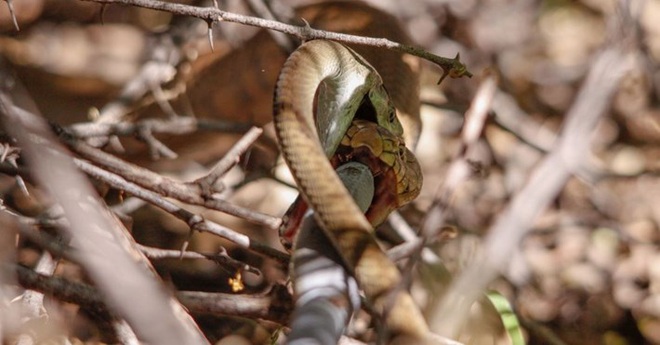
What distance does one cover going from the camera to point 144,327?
85 cm

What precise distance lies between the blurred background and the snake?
59 centimetres

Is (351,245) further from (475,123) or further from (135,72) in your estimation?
(135,72)

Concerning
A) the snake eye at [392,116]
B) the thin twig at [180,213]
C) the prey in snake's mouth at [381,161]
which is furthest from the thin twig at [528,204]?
the snake eye at [392,116]

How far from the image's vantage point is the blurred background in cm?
352

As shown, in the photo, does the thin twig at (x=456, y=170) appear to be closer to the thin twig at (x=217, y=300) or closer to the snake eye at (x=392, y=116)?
the thin twig at (x=217, y=300)

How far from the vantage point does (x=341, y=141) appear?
2.50 m

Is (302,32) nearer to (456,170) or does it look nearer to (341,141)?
(341,141)

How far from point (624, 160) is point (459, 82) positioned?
783mm

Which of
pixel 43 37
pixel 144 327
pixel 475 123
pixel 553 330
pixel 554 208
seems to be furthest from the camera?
pixel 554 208

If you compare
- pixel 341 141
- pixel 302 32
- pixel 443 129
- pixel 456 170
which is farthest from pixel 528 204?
pixel 443 129

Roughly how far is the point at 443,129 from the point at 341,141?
171 cm

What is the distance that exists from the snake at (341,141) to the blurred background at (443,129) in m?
0.59

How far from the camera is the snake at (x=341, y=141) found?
67.7 inches

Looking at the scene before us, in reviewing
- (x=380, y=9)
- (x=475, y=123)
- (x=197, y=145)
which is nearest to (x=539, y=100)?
(x=380, y=9)
